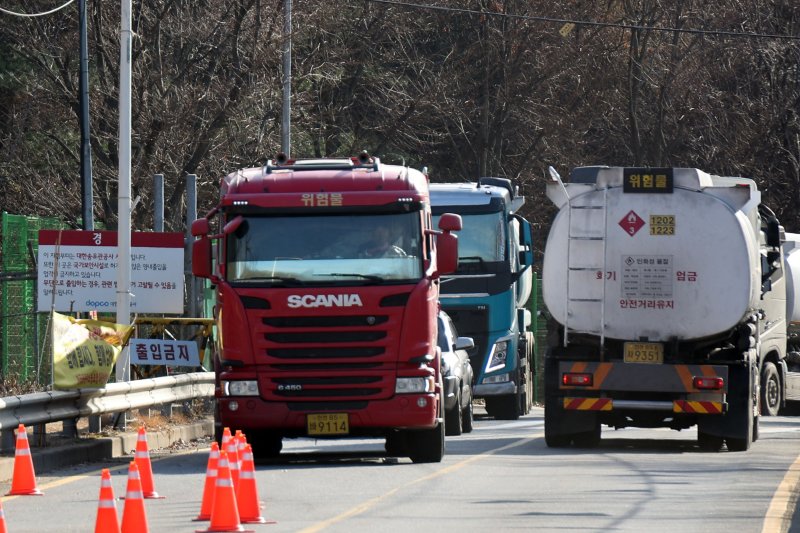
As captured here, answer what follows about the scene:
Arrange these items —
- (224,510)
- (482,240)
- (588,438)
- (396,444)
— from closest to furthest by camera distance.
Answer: (224,510), (396,444), (588,438), (482,240)

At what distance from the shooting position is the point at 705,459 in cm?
1908

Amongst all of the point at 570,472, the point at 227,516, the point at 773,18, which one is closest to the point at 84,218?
the point at 570,472

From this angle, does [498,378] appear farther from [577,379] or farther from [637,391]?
[637,391]

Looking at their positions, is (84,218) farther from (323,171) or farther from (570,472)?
(570,472)

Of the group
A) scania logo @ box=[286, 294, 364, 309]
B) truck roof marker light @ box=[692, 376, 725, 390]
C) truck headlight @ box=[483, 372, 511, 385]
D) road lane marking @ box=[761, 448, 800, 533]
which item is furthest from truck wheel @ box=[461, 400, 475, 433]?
A: road lane marking @ box=[761, 448, 800, 533]

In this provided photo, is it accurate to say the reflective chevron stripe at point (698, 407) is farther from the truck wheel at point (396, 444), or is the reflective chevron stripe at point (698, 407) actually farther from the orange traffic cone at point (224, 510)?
the orange traffic cone at point (224, 510)

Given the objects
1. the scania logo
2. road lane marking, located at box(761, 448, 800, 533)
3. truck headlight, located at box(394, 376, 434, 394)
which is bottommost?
road lane marking, located at box(761, 448, 800, 533)

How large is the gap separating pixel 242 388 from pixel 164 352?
214 inches

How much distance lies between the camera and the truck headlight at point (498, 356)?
90.6ft

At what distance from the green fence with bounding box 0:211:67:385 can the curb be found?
22.6 feet

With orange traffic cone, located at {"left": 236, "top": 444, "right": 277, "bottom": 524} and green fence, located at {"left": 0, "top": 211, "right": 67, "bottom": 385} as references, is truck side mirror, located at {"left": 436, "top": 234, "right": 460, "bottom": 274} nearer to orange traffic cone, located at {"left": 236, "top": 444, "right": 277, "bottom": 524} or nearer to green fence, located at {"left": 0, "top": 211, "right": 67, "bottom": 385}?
orange traffic cone, located at {"left": 236, "top": 444, "right": 277, "bottom": 524}

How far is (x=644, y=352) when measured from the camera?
20.5 meters

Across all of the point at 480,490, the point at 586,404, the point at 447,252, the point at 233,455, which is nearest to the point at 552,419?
the point at 586,404

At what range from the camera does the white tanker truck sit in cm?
2006
